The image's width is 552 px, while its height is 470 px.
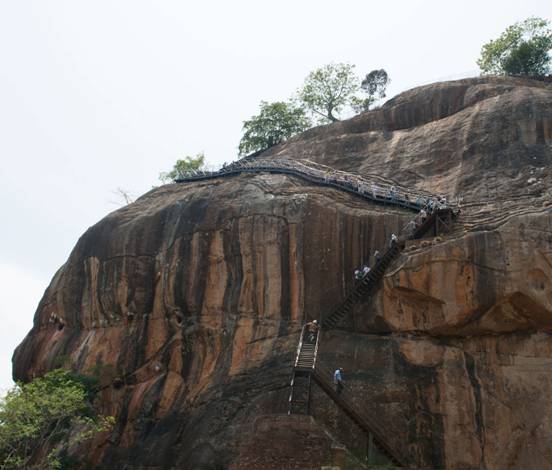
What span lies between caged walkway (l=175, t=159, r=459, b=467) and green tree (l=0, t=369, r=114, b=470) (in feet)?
27.0

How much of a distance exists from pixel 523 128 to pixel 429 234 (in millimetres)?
8132

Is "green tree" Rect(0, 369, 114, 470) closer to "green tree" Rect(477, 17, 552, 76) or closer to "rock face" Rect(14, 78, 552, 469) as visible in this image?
"rock face" Rect(14, 78, 552, 469)

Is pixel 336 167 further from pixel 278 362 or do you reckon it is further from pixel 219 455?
pixel 219 455

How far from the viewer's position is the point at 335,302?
81.1 ft

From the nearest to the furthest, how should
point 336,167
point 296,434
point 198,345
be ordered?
1. point 296,434
2. point 198,345
3. point 336,167

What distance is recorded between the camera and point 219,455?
71.1ft

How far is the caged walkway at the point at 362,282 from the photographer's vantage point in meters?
20.5

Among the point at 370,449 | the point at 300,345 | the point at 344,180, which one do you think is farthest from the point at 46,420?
the point at 344,180

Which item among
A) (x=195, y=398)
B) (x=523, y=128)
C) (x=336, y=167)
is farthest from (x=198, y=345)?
(x=523, y=128)

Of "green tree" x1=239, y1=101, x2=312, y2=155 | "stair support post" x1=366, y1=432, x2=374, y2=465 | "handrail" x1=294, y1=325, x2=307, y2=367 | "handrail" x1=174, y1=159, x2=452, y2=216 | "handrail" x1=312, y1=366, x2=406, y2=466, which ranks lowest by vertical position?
"stair support post" x1=366, y1=432, x2=374, y2=465

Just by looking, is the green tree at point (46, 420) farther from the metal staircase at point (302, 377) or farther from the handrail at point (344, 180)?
the handrail at point (344, 180)

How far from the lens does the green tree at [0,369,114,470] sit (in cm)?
2316

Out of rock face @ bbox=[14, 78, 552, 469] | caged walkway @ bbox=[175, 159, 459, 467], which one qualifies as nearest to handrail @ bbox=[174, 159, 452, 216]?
caged walkway @ bbox=[175, 159, 459, 467]

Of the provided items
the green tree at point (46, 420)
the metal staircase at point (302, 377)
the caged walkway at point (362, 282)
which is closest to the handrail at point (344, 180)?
the caged walkway at point (362, 282)
